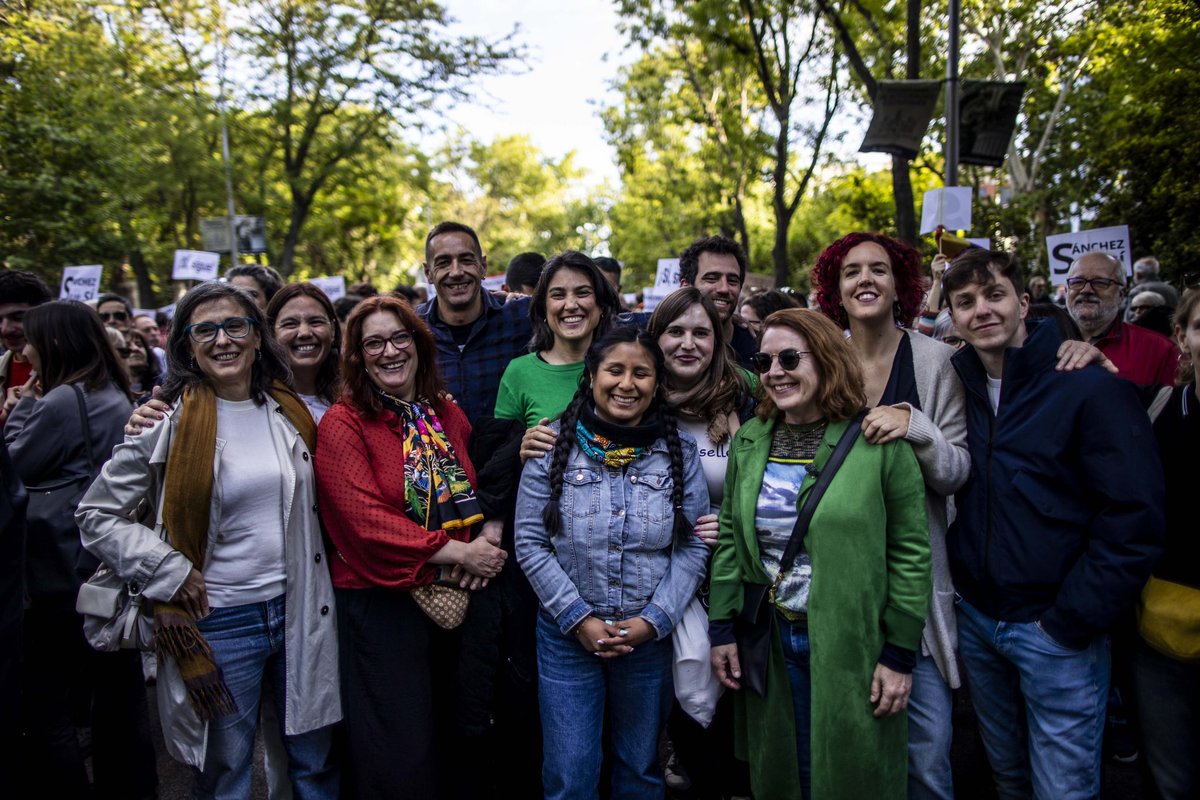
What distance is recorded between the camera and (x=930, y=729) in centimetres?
276

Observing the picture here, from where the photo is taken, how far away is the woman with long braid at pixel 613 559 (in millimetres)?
2854

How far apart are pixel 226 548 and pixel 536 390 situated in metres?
1.36

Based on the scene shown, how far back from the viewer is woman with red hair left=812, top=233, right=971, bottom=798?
2703 mm

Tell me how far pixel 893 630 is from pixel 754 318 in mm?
3512

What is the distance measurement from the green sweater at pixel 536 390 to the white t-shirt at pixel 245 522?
97 cm

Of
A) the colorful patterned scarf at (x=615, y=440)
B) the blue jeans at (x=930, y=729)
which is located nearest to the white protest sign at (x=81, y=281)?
the colorful patterned scarf at (x=615, y=440)

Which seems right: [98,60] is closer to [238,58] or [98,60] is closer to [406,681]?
[238,58]

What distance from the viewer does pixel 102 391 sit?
369 cm

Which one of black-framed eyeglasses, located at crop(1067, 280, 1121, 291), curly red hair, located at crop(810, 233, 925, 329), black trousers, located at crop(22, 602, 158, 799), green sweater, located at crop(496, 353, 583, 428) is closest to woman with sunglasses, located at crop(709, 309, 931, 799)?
curly red hair, located at crop(810, 233, 925, 329)

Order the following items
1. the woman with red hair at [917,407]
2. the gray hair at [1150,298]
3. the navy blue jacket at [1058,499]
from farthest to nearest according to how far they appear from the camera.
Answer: the gray hair at [1150,298]
the woman with red hair at [917,407]
the navy blue jacket at [1058,499]

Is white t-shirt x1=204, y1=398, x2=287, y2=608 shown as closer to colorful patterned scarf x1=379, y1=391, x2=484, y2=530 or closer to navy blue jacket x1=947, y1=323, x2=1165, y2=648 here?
colorful patterned scarf x1=379, y1=391, x2=484, y2=530

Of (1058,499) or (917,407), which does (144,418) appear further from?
(1058,499)

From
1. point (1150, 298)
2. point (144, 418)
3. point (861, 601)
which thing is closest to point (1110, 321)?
point (1150, 298)

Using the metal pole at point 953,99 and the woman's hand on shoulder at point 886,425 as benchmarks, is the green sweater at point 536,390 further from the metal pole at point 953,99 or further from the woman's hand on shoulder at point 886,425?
the metal pole at point 953,99
